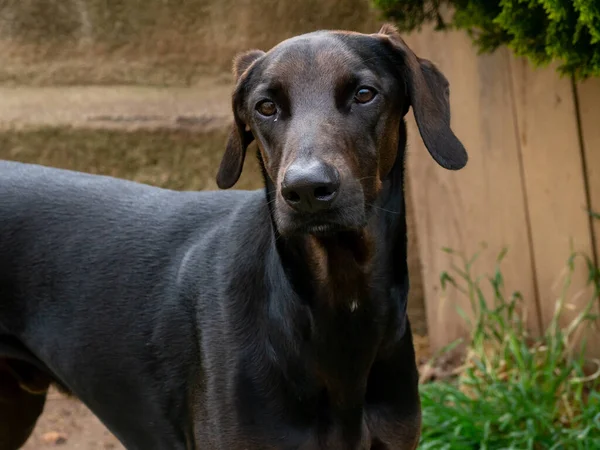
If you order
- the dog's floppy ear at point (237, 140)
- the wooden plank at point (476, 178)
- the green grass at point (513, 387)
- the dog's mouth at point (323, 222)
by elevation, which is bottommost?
the green grass at point (513, 387)

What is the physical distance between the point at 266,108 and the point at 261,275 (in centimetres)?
48

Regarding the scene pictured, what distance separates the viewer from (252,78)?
2824 mm

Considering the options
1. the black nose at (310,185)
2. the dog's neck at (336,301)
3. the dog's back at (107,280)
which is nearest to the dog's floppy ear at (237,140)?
the dog's back at (107,280)

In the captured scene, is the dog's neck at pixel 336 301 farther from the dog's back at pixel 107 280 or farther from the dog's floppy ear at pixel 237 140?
the dog's back at pixel 107 280

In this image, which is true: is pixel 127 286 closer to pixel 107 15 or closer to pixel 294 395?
pixel 294 395

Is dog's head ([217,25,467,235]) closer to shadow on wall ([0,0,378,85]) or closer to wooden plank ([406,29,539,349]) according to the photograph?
wooden plank ([406,29,539,349])

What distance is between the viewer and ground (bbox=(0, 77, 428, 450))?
16.7ft

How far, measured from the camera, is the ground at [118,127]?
5078 millimetres

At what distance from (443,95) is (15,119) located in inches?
114

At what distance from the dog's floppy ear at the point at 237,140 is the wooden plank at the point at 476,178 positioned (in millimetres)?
1770

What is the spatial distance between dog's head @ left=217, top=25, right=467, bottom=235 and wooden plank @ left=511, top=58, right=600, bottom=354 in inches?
61.3

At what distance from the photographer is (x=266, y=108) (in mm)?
2711

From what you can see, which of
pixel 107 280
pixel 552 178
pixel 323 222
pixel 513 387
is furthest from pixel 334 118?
pixel 552 178

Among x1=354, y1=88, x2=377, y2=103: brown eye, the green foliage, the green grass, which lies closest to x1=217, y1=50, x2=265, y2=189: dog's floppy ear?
x1=354, y1=88, x2=377, y2=103: brown eye
